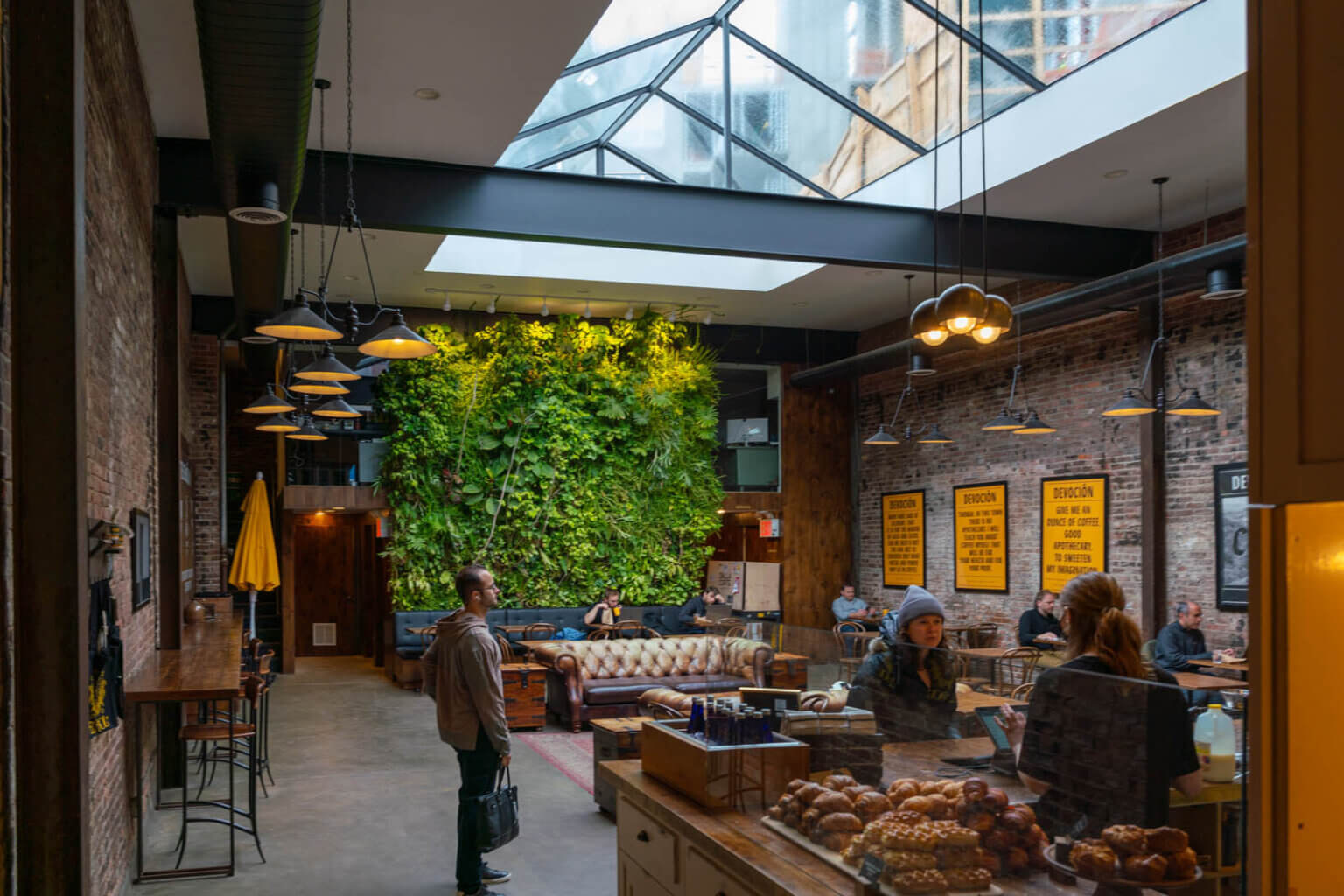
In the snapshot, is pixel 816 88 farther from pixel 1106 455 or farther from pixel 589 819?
pixel 589 819

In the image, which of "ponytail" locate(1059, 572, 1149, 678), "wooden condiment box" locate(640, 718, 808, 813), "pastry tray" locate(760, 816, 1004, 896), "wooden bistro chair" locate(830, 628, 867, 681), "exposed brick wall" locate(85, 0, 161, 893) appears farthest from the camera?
"exposed brick wall" locate(85, 0, 161, 893)

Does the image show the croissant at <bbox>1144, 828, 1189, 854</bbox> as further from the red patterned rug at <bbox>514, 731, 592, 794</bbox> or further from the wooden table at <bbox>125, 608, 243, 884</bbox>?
the red patterned rug at <bbox>514, 731, 592, 794</bbox>

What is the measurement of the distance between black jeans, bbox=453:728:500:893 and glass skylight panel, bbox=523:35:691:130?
211 inches

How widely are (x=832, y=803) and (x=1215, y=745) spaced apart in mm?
1143

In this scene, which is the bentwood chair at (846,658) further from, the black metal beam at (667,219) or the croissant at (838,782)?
the black metal beam at (667,219)

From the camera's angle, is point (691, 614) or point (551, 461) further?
point (551, 461)

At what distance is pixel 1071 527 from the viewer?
11.9 m

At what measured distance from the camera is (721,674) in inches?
173

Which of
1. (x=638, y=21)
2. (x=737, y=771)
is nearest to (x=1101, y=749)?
(x=737, y=771)

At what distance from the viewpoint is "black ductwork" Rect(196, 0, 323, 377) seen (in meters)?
4.27

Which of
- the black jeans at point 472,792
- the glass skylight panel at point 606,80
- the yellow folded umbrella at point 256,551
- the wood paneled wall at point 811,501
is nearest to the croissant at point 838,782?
the black jeans at point 472,792

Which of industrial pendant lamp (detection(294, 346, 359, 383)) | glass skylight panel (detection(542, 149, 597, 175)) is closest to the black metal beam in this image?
glass skylight panel (detection(542, 149, 597, 175))

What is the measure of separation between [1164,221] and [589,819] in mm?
7415

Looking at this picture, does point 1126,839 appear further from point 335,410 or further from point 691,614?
point 691,614
